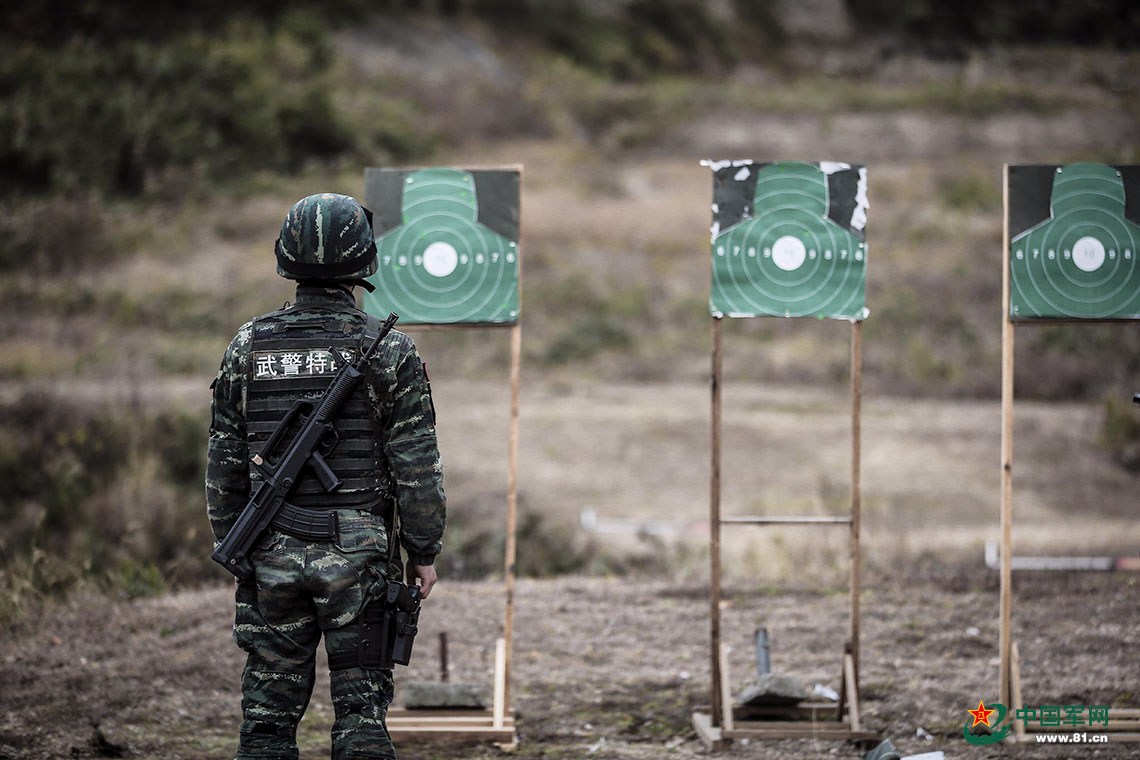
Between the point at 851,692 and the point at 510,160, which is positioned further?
the point at 510,160

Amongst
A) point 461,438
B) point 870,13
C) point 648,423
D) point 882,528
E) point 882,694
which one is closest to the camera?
point 882,694

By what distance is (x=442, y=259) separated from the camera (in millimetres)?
5309

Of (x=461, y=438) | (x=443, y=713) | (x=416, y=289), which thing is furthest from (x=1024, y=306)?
(x=461, y=438)

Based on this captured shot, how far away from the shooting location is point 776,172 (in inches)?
206

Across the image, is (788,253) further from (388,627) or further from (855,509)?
(388,627)

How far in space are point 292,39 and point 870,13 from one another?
1679 centimetres

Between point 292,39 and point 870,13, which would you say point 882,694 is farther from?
point 870,13

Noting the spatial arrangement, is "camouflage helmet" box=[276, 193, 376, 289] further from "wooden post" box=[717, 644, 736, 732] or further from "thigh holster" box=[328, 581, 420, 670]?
"wooden post" box=[717, 644, 736, 732]

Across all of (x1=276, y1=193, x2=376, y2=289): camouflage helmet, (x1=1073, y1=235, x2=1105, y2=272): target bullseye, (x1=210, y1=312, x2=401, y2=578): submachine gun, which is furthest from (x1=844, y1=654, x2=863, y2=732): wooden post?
(x1=276, y1=193, x2=376, y2=289): camouflage helmet

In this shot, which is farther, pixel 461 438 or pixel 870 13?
pixel 870 13

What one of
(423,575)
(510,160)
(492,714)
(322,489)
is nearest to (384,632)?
(423,575)

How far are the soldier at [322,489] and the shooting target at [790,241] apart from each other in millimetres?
2103

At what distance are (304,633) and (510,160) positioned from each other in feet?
67.5

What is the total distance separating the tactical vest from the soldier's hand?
237 millimetres
